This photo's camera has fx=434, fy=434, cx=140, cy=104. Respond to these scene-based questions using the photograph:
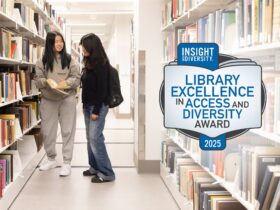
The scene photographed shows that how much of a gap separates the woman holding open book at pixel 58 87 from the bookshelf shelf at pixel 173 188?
0.99m

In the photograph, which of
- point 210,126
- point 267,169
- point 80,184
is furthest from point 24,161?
point 210,126

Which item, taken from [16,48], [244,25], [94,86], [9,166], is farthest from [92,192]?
[244,25]

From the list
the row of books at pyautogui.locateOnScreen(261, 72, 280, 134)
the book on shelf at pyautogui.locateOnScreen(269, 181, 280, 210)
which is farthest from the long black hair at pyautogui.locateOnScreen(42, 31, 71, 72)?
the book on shelf at pyautogui.locateOnScreen(269, 181, 280, 210)

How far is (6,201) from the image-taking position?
3281 mm

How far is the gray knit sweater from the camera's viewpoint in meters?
4.36

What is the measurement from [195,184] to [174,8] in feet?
5.48

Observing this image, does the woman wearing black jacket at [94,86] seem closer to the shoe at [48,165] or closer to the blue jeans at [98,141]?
the blue jeans at [98,141]

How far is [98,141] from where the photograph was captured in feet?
13.2

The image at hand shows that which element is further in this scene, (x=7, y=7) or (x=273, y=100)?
(x=7, y=7)

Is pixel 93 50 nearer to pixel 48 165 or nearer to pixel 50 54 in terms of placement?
pixel 50 54

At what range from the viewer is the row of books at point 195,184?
2.31m

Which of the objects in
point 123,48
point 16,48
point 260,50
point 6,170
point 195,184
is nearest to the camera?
point 260,50

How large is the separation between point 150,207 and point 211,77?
2384mm

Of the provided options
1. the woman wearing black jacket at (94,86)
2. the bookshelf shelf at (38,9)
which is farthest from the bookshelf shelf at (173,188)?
the bookshelf shelf at (38,9)
